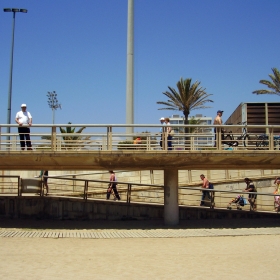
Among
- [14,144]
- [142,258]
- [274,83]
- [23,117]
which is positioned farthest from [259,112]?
[142,258]

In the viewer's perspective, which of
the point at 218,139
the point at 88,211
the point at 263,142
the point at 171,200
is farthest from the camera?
the point at 88,211

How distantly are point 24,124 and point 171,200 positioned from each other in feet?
22.2

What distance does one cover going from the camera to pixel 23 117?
15805 millimetres

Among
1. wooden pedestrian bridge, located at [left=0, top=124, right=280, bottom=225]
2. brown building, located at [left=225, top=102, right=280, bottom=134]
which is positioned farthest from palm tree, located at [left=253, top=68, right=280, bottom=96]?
wooden pedestrian bridge, located at [left=0, top=124, right=280, bottom=225]

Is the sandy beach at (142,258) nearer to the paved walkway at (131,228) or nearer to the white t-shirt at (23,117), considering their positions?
the paved walkway at (131,228)

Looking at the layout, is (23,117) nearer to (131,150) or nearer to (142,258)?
(131,150)

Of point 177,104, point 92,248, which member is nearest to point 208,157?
point 92,248

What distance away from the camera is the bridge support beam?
18344 millimetres

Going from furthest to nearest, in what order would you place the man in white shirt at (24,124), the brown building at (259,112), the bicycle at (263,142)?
the brown building at (259,112)
the bicycle at (263,142)
the man in white shirt at (24,124)

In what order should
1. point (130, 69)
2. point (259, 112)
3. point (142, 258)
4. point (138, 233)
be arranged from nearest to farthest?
point (142, 258) < point (138, 233) < point (259, 112) < point (130, 69)

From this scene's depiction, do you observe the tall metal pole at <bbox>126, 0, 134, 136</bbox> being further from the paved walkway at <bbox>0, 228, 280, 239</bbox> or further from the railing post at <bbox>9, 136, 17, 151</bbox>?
the railing post at <bbox>9, 136, 17, 151</bbox>

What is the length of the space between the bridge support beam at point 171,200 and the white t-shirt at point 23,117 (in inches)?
245

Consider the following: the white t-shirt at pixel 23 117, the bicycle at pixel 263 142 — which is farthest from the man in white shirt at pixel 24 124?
the bicycle at pixel 263 142

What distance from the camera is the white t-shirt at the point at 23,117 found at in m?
15.7
